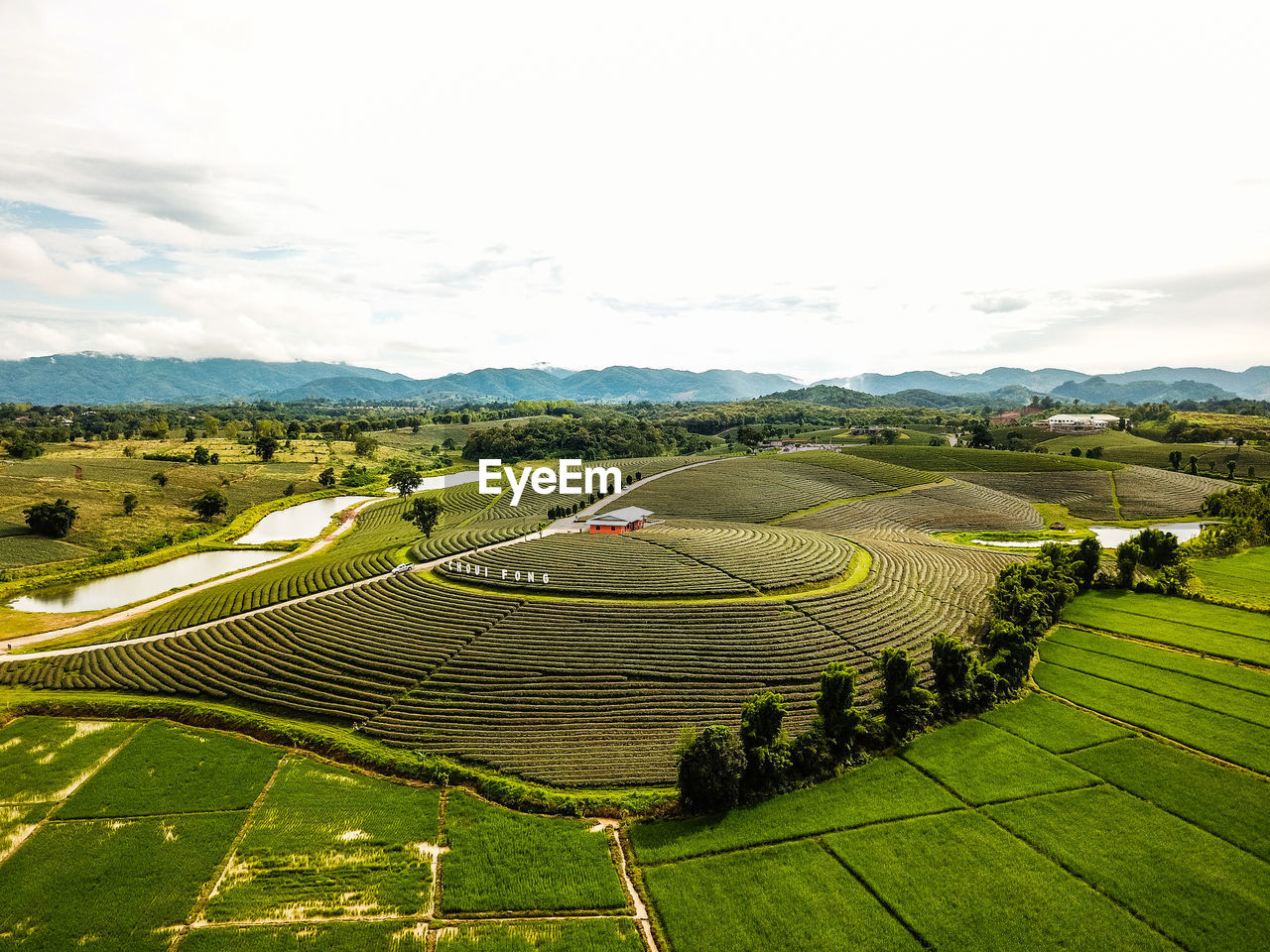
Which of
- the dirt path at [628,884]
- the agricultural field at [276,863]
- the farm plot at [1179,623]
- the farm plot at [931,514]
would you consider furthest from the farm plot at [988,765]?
the farm plot at [931,514]

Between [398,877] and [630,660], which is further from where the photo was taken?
[630,660]

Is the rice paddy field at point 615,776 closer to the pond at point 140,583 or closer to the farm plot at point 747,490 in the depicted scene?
the pond at point 140,583

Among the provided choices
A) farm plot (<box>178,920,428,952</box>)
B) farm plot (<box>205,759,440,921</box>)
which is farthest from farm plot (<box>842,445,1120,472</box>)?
farm plot (<box>178,920,428,952</box>)

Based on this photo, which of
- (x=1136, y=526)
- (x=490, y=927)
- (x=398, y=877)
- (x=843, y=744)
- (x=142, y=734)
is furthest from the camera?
(x=1136, y=526)

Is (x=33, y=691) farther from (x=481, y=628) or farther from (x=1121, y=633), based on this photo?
(x=1121, y=633)

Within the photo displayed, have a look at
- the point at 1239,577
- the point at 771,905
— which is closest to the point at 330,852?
the point at 771,905

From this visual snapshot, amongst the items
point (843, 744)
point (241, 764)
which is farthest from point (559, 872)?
point (241, 764)

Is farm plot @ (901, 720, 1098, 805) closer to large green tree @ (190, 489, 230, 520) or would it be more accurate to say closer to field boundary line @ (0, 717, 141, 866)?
field boundary line @ (0, 717, 141, 866)
